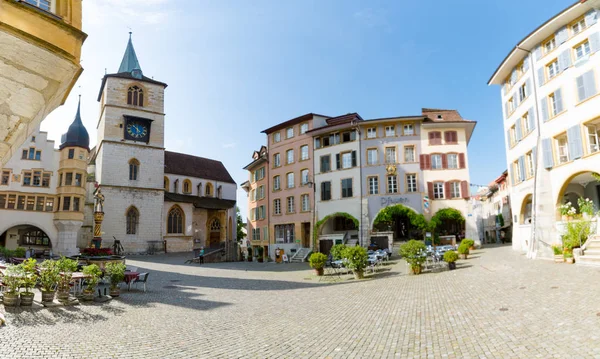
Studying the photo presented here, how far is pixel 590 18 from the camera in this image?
18938 millimetres

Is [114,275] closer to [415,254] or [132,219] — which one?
[415,254]

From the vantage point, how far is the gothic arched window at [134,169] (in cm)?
4653

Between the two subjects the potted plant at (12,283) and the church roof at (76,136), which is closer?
the potted plant at (12,283)

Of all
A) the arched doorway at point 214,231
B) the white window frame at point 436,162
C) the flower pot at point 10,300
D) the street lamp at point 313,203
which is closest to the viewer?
the flower pot at point 10,300

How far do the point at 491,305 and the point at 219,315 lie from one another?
7.34 m

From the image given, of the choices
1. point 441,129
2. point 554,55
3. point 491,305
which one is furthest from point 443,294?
point 441,129

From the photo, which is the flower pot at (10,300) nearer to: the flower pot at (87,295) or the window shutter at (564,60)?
the flower pot at (87,295)

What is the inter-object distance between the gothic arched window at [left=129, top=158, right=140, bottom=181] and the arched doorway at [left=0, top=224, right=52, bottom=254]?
11283 millimetres

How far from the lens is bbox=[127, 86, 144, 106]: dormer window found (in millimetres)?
48906

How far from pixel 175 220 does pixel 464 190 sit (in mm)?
35748

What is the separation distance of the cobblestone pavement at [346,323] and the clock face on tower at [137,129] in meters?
37.3

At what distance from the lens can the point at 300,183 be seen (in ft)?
126

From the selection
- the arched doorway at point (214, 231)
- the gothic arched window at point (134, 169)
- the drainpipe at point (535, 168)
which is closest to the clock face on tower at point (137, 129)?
the gothic arched window at point (134, 169)

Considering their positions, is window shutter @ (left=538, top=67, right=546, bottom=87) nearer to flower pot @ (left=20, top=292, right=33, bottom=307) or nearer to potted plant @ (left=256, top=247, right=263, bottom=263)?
flower pot @ (left=20, top=292, right=33, bottom=307)
